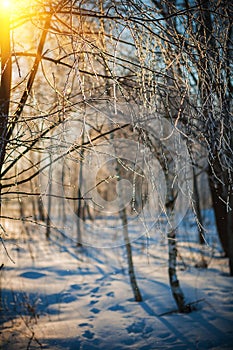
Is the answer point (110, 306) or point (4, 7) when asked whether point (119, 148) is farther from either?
point (4, 7)

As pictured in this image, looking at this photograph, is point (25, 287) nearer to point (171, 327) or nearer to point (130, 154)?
point (171, 327)

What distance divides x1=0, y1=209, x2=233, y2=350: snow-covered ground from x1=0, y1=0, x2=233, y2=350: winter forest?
0.03 meters

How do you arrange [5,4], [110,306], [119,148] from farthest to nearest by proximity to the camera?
[119,148] < [110,306] < [5,4]

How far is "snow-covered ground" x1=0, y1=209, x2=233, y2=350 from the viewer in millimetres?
3875

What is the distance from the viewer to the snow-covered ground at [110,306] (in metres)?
3.88

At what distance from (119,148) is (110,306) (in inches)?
120

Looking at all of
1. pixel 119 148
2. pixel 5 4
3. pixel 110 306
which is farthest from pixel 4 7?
pixel 110 306

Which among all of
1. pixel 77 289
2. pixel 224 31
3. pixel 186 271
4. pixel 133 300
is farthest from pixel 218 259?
pixel 224 31

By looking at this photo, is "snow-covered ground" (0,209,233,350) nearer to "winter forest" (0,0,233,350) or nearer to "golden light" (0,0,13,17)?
"winter forest" (0,0,233,350)

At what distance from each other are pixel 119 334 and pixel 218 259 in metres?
4.98

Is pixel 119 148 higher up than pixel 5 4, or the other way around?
pixel 5 4

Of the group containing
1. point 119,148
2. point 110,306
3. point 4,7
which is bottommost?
point 110,306

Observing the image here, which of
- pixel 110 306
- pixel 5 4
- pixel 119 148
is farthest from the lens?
pixel 119 148

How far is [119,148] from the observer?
5.75 m
